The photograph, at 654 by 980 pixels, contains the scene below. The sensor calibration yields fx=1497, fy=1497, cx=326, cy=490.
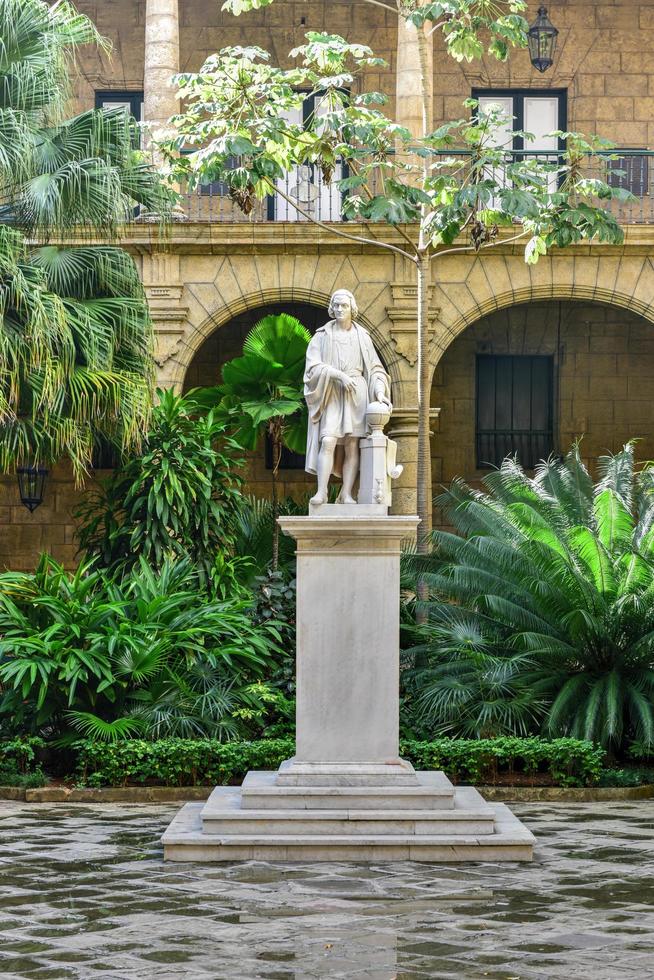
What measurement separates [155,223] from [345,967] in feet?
44.1

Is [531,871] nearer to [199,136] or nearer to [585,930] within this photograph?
[585,930]

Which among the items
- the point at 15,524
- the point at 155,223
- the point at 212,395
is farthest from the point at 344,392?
the point at 15,524

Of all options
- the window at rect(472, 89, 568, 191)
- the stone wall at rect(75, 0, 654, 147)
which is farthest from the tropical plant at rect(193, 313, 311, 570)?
the window at rect(472, 89, 568, 191)

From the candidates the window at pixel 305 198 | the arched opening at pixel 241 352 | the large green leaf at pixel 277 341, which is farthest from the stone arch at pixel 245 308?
the large green leaf at pixel 277 341

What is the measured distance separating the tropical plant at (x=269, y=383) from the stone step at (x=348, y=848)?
21.2ft

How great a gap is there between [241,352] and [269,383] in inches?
258

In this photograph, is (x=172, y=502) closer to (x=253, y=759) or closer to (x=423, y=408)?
(x=423, y=408)

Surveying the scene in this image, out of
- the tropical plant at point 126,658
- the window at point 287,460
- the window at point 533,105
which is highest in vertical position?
the window at point 533,105

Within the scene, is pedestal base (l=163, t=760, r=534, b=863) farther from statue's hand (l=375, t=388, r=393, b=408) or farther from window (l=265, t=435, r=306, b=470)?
window (l=265, t=435, r=306, b=470)

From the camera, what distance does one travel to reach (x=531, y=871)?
8.79m

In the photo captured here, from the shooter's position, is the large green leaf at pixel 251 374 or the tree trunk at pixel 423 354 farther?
the large green leaf at pixel 251 374

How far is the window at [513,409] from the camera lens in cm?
2242

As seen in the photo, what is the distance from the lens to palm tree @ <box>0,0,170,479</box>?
1373 centimetres

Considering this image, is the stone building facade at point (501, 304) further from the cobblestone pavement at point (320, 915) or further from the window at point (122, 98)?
the cobblestone pavement at point (320, 915)
